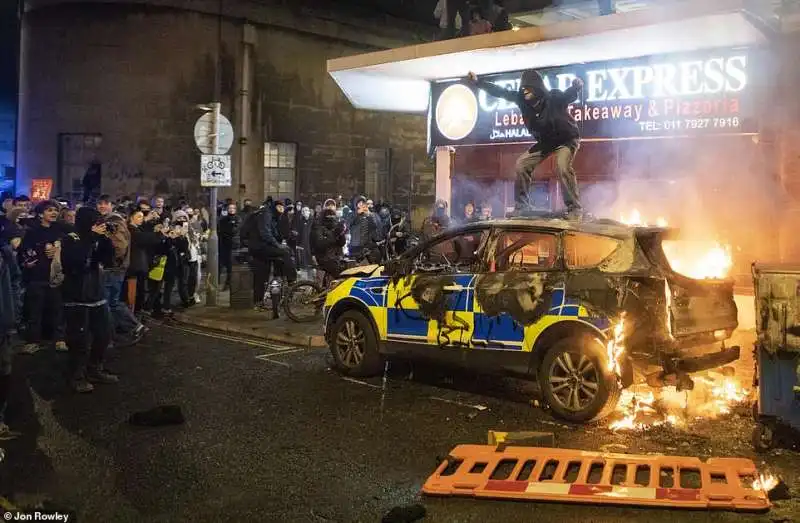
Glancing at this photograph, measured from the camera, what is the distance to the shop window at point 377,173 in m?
23.6

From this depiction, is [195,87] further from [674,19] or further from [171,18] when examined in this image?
[674,19]

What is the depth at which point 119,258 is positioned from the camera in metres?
9.07

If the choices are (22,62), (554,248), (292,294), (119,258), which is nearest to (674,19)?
(554,248)

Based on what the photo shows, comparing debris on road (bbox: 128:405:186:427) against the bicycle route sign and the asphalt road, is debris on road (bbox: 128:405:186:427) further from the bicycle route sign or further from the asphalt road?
the bicycle route sign

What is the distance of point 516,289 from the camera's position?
6629 millimetres

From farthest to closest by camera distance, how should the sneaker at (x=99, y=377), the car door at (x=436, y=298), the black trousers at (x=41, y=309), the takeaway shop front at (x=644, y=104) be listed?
the takeaway shop front at (x=644, y=104) → the black trousers at (x=41, y=309) → the sneaker at (x=99, y=377) → the car door at (x=436, y=298)

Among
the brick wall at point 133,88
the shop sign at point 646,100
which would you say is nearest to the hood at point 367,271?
the shop sign at point 646,100

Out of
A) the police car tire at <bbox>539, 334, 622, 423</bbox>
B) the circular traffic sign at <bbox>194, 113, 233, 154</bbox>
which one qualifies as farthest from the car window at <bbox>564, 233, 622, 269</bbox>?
the circular traffic sign at <bbox>194, 113, 233, 154</bbox>

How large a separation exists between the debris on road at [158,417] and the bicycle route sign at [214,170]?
643 cm

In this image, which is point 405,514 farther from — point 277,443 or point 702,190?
point 702,190

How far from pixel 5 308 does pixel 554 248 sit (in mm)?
4530

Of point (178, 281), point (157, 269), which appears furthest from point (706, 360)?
point (178, 281)

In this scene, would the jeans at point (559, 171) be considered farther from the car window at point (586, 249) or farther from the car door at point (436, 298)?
the car window at point (586, 249)

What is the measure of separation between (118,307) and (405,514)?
6.53m
